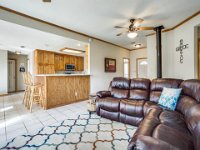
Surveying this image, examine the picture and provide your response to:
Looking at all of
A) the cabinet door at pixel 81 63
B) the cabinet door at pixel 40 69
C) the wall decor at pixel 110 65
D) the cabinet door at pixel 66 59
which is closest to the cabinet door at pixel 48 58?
the cabinet door at pixel 40 69

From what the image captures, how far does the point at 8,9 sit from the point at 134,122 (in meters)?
3.68

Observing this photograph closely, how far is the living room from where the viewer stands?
180 centimetres

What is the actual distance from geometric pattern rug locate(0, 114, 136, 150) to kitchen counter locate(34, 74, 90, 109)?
1.36 meters

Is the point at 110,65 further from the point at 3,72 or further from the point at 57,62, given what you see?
the point at 3,72

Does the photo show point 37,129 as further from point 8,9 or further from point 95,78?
point 95,78

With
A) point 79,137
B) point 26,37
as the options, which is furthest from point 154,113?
point 26,37

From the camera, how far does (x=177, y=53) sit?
4.06m

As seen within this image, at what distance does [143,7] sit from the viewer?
2832 millimetres

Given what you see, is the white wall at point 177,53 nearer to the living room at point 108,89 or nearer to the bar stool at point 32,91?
the living room at point 108,89

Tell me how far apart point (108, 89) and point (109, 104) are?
2.94 feet

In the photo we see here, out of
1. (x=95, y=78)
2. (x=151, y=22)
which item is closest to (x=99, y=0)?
(x=151, y=22)

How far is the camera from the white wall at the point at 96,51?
120 inches

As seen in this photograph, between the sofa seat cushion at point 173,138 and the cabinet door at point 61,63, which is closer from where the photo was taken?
the sofa seat cushion at point 173,138

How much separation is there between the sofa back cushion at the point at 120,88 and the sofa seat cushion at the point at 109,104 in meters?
0.36
